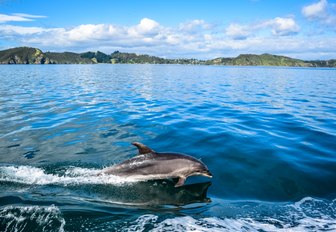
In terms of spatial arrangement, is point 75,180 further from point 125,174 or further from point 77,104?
point 77,104

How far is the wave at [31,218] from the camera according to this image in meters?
7.65

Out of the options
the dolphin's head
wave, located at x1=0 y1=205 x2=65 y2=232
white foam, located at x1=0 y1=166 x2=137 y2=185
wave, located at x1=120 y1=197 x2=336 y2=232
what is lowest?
white foam, located at x1=0 y1=166 x2=137 y2=185

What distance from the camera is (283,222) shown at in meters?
8.30

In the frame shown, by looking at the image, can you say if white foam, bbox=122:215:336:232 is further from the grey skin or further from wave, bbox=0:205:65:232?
the grey skin

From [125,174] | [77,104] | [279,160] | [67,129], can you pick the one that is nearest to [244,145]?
[279,160]

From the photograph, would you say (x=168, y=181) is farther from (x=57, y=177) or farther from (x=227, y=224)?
(x=57, y=177)

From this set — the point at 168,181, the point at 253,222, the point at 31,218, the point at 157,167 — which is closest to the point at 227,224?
the point at 253,222

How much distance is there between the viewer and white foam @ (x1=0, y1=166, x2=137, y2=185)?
35.7 feet

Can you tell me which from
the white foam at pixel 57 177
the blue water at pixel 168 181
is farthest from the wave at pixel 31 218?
the white foam at pixel 57 177

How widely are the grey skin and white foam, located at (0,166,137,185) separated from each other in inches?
13.5

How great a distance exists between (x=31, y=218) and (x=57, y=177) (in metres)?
3.36

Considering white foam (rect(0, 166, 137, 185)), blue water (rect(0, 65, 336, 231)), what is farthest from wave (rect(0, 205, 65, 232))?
white foam (rect(0, 166, 137, 185))

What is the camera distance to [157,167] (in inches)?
440

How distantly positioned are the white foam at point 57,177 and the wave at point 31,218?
7.45ft
